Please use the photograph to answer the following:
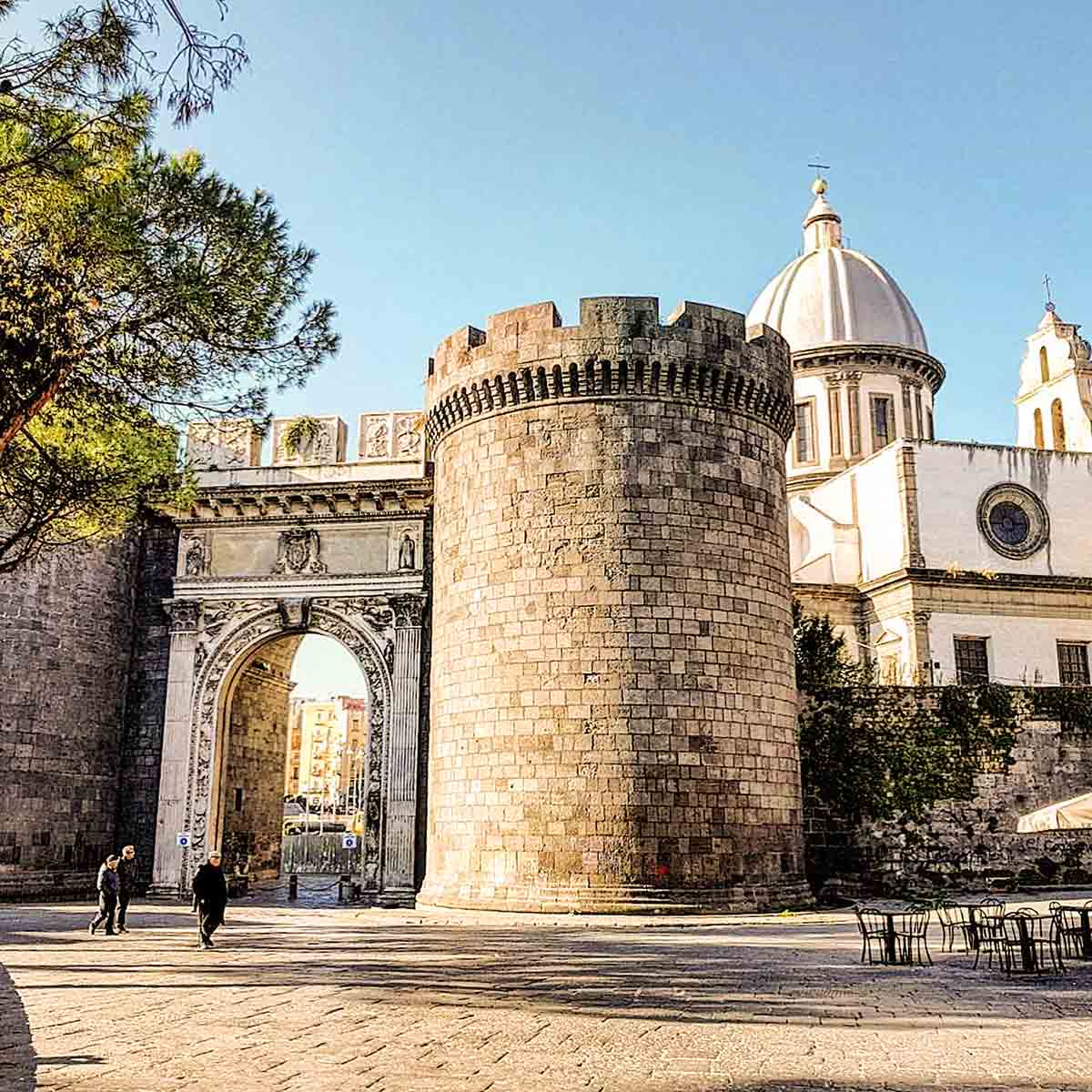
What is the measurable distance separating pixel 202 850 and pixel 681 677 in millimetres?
11639

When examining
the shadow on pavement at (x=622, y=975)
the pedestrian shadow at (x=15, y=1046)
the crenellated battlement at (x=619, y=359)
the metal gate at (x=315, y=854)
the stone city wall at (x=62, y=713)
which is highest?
the crenellated battlement at (x=619, y=359)

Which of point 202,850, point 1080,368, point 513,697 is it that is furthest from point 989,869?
point 1080,368

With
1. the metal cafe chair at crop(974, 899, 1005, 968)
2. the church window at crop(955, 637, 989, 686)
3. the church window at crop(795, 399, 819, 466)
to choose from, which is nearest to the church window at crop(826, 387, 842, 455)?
the church window at crop(795, 399, 819, 466)

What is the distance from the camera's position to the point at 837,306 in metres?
38.4

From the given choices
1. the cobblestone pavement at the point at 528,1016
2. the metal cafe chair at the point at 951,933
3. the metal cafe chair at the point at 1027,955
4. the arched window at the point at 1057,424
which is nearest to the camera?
the cobblestone pavement at the point at 528,1016

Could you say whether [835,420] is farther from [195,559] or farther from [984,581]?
[195,559]

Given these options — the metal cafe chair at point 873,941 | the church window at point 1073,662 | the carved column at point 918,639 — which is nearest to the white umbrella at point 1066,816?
the metal cafe chair at point 873,941

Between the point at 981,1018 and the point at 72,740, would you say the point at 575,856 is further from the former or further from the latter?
the point at 72,740

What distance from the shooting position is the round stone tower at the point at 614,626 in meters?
17.8

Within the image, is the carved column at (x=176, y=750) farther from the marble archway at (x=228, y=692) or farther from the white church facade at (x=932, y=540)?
the white church facade at (x=932, y=540)

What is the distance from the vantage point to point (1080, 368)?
3816 cm

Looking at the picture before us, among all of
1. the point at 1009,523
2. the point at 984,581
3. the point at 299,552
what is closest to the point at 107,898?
the point at 299,552

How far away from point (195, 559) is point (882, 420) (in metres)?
22.1

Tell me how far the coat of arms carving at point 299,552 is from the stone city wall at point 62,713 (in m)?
3.73
